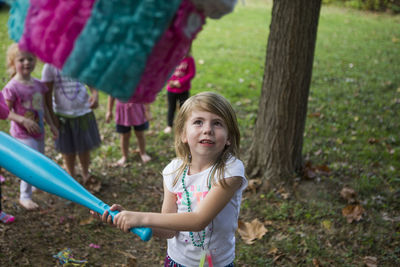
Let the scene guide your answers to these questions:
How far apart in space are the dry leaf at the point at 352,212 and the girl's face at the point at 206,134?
1747 millimetres

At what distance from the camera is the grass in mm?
2764

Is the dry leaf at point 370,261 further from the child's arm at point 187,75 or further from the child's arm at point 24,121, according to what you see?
the child's arm at point 187,75

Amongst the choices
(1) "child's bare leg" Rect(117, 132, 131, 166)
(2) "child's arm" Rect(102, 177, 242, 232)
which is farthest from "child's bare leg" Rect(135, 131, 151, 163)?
(2) "child's arm" Rect(102, 177, 242, 232)

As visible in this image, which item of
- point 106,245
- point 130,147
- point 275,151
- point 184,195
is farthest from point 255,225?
point 130,147

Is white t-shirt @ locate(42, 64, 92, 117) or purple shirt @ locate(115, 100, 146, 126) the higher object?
white t-shirt @ locate(42, 64, 92, 117)

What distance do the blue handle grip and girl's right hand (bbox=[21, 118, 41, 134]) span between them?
5.62ft

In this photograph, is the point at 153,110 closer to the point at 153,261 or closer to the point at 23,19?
the point at 153,261

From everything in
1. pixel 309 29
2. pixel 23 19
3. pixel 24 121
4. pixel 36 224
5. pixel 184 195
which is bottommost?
pixel 36 224

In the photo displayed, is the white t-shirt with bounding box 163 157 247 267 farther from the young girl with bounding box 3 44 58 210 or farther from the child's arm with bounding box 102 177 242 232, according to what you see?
the young girl with bounding box 3 44 58 210

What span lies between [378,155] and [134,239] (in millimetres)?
2512

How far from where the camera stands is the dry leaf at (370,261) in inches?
101

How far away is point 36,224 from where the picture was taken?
3.06m

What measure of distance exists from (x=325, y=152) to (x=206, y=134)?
8.73 ft

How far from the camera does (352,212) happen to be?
303cm
